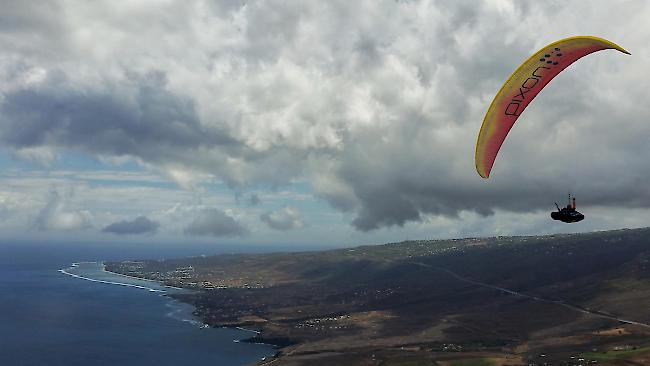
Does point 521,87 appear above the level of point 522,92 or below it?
above

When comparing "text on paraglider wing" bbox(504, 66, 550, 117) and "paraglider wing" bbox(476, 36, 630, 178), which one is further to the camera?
"text on paraglider wing" bbox(504, 66, 550, 117)

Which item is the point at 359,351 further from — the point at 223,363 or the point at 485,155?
the point at 485,155

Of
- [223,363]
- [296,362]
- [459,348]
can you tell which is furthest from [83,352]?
[459,348]

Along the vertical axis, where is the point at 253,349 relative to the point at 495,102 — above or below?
below

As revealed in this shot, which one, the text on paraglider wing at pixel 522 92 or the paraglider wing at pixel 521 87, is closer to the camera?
the paraglider wing at pixel 521 87

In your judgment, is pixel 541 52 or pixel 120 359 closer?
pixel 541 52

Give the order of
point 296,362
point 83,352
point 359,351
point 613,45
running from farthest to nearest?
point 83,352
point 359,351
point 296,362
point 613,45

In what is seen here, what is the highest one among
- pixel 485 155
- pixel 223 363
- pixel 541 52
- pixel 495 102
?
pixel 541 52

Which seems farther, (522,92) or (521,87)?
(522,92)
